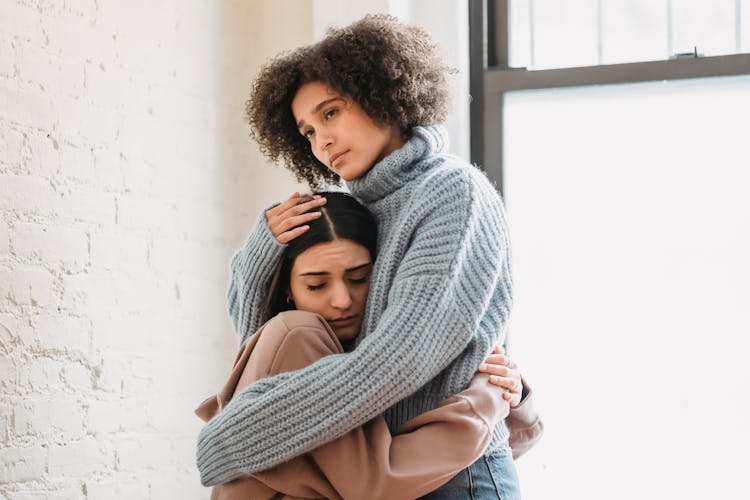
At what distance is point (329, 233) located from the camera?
5.49 ft

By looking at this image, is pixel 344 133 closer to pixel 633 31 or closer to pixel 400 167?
pixel 400 167

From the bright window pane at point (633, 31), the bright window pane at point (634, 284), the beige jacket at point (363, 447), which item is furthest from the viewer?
the bright window pane at point (633, 31)

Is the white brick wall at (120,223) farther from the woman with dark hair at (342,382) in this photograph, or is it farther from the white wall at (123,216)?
the woman with dark hair at (342,382)

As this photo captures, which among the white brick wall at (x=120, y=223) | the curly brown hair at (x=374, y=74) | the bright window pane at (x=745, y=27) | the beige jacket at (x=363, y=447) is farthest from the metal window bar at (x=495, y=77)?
the beige jacket at (x=363, y=447)

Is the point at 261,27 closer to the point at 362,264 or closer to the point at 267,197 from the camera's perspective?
the point at 267,197

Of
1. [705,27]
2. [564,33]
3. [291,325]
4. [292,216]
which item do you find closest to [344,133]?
[292,216]

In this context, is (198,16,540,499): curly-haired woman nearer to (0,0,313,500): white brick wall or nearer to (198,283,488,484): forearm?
(198,283,488,484): forearm

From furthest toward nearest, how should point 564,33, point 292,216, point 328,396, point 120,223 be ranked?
1. point 564,33
2. point 120,223
3. point 292,216
4. point 328,396

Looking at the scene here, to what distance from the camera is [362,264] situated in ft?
5.52

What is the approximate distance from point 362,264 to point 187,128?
0.91 m

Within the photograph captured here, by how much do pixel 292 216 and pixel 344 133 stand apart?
184mm

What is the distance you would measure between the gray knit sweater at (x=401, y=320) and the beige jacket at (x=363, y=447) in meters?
0.03

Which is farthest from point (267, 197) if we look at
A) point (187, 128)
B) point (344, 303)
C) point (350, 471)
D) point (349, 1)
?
point (350, 471)

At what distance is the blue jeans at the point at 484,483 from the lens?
61.9 inches
